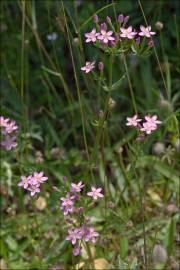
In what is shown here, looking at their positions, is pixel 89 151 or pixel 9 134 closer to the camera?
pixel 9 134

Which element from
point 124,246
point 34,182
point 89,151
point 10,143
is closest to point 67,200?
point 34,182

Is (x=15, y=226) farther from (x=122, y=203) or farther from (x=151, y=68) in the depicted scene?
(x=151, y=68)

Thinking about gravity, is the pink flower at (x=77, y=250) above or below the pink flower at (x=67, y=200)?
below

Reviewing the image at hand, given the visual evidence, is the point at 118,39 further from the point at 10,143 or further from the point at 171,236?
the point at 171,236

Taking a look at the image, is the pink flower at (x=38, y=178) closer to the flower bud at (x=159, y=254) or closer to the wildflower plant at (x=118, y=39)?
the wildflower plant at (x=118, y=39)

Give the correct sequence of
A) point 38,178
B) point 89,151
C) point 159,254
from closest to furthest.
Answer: point 38,178
point 159,254
point 89,151

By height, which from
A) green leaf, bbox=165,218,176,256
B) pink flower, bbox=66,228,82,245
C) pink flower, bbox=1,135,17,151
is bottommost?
pink flower, bbox=66,228,82,245

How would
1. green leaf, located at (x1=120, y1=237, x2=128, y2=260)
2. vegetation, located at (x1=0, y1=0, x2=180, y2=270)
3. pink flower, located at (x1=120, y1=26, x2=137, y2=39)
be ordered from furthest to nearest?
green leaf, located at (x1=120, y1=237, x2=128, y2=260), vegetation, located at (x1=0, y1=0, x2=180, y2=270), pink flower, located at (x1=120, y1=26, x2=137, y2=39)

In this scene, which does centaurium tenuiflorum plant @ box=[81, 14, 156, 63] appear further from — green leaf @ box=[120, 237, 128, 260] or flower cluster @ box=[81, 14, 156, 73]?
green leaf @ box=[120, 237, 128, 260]

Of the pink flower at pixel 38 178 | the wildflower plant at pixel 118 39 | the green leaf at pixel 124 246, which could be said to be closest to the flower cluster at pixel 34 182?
the pink flower at pixel 38 178

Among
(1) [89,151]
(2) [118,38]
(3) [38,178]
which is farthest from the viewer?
(1) [89,151]

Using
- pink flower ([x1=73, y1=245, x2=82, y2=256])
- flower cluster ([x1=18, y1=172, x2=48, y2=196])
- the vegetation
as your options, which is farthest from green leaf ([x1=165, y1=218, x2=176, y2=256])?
flower cluster ([x1=18, y1=172, x2=48, y2=196])
